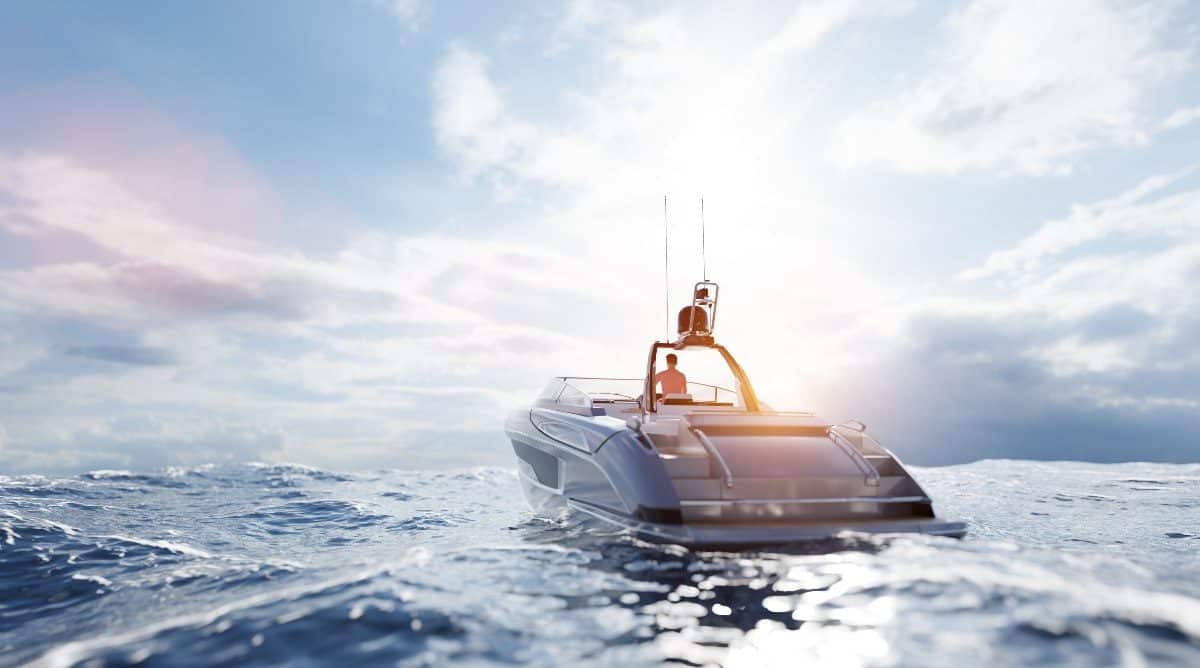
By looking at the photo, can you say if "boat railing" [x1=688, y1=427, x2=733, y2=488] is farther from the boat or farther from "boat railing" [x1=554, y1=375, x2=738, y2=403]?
"boat railing" [x1=554, y1=375, x2=738, y2=403]

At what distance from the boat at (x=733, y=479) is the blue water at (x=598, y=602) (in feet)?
0.75

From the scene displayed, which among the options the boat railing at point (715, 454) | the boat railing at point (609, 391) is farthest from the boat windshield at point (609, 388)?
the boat railing at point (715, 454)

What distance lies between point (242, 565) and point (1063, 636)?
5688 millimetres

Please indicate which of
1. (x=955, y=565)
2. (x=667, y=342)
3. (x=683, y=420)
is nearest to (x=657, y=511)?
(x=683, y=420)

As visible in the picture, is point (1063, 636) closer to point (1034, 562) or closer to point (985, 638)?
point (985, 638)

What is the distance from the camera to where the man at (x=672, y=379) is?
8.04 m

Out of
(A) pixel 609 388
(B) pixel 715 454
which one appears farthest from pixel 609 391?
(B) pixel 715 454

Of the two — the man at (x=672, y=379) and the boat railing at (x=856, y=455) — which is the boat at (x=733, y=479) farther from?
the man at (x=672, y=379)

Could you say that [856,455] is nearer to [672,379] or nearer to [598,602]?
[598,602]

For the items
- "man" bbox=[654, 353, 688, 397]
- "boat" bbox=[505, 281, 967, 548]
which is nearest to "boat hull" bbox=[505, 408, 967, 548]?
"boat" bbox=[505, 281, 967, 548]

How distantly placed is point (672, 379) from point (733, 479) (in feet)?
10.6

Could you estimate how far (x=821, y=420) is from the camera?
19.4 feet

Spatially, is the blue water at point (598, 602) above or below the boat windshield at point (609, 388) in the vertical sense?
below

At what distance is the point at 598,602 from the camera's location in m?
3.52
